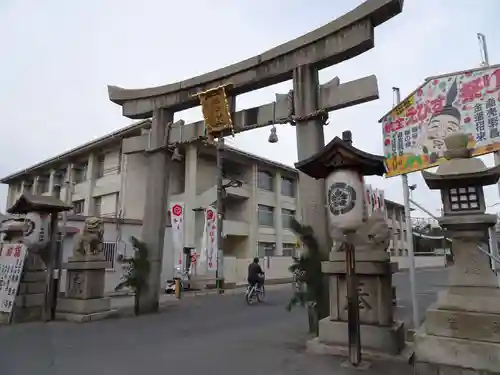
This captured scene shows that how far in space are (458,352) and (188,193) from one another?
71.4 ft

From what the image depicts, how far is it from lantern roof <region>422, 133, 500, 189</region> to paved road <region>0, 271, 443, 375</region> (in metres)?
2.91

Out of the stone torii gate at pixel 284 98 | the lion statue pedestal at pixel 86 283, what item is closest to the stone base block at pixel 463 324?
the stone torii gate at pixel 284 98

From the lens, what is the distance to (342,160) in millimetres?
6914

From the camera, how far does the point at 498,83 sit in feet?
20.1

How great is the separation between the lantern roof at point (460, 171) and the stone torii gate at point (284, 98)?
3693mm

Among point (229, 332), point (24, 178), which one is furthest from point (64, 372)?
point (24, 178)

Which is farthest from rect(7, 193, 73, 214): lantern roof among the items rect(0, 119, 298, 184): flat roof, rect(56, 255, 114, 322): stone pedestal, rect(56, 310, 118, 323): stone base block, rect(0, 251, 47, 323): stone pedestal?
rect(0, 119, 298, 184): flat roof

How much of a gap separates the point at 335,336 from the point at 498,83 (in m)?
5.08

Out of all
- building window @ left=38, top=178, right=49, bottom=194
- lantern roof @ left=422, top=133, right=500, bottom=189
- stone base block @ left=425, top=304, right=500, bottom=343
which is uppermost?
building window @ left=38, top=178, right=49, bottom=194

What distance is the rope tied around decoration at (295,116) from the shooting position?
30.8 feet

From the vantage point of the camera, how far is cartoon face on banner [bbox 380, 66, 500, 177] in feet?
20.3

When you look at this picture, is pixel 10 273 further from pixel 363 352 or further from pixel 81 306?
pixel 363 352

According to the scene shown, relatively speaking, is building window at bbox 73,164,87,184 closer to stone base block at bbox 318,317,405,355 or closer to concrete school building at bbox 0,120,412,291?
concrete school building at bbox 0,120,412,291

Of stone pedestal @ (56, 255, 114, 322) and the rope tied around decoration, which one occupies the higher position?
the rope tied around decoration
